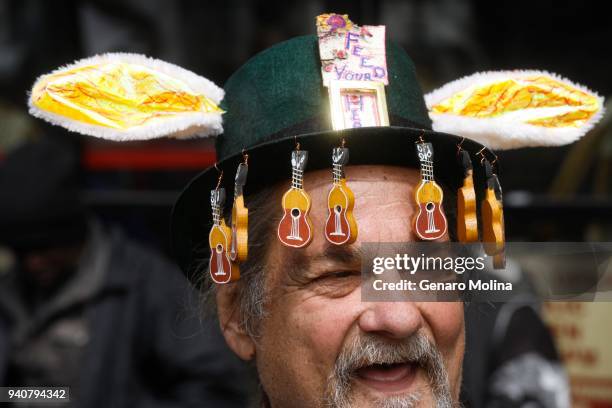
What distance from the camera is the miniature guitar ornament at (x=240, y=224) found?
5.94 feet

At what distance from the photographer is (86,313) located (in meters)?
3.39

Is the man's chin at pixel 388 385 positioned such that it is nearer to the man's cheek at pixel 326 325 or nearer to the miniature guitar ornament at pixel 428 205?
the man's cheek at pixel 326 325

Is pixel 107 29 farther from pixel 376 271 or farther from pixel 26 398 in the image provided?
pixel 376 271

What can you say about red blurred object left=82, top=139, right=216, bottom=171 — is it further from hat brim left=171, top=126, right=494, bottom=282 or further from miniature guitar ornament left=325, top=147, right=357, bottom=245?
miniature guitar ornament left=325, top=147, right=357, bottom=245

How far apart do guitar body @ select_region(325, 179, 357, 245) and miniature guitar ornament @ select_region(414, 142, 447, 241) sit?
0.15 meters

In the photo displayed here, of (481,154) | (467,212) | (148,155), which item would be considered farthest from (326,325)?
(148,155)

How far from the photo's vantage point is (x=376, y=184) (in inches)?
76.4

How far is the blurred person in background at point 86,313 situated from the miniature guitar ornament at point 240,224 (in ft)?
4.25

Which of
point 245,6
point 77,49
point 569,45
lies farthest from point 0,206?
point 569,45

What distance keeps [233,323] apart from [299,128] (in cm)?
55

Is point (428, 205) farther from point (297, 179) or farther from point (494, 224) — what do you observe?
point (297, 179)

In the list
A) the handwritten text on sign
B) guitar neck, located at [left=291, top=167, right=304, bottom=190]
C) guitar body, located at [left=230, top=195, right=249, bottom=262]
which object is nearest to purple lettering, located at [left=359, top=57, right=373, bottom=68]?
the handwritten text on sign

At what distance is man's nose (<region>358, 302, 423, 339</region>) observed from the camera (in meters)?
1.74

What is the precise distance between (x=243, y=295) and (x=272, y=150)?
0.39 meters
